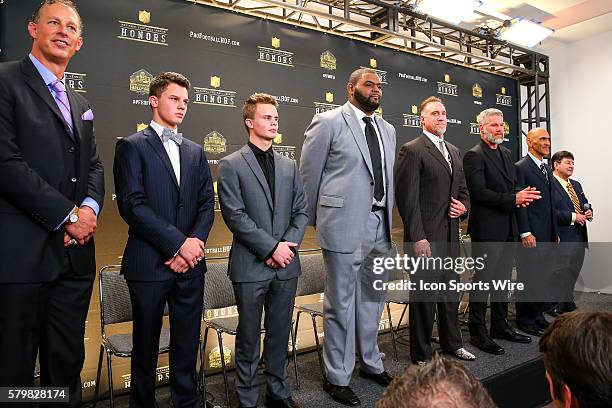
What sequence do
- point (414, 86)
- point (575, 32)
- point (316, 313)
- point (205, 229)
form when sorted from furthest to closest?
point (575, 32) → point (414, 86) → point (316, 313) → point (205, 229)

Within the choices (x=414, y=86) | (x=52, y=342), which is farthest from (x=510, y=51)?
(x=52, y=342)

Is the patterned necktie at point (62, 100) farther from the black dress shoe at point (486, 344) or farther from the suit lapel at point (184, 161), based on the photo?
the black dress shoe at point (486, 344)

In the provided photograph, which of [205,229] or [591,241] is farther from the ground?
[205,229]

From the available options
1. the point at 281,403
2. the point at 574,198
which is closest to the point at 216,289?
the point at 281,403

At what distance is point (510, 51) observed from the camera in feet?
19.5

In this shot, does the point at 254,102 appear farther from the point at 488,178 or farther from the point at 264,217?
the point at 488,178

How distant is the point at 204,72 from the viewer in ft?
11.4

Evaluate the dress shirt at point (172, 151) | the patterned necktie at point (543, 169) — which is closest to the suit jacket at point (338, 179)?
the dress shirt at point (172, 151)

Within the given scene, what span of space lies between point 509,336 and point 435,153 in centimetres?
180

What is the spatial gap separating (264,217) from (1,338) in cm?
128

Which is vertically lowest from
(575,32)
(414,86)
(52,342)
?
(52,342)

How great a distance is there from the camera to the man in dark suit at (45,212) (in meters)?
1.69

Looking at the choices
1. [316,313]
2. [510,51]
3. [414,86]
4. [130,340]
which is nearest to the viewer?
[130,340]

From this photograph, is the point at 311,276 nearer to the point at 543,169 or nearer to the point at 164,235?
the point at 164,235
